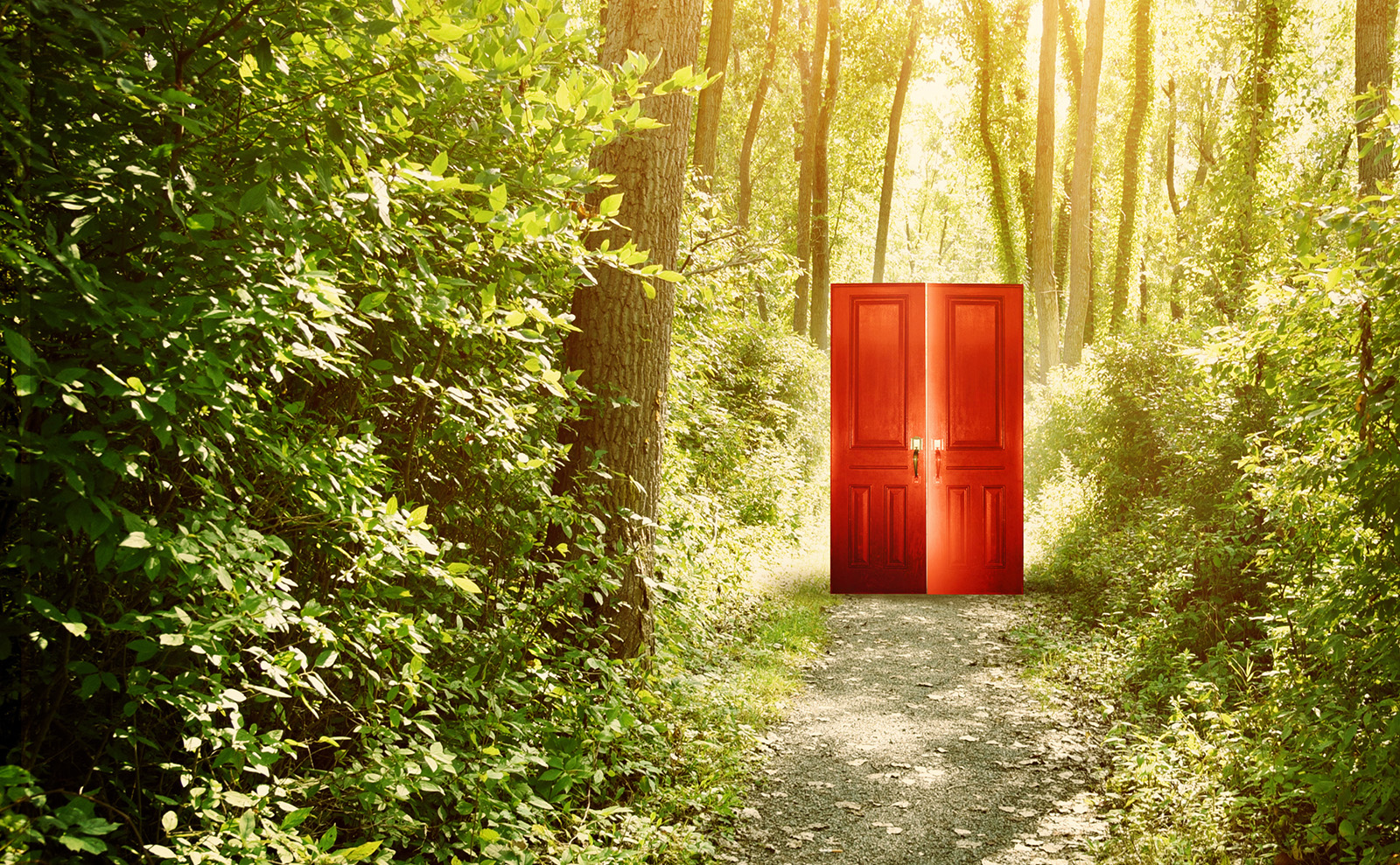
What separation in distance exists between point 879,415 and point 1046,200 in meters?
9.86

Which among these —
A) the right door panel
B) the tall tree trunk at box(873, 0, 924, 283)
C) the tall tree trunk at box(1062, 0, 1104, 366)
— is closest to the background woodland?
the right door panel

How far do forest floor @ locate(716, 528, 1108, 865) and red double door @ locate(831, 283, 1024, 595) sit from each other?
73.5 inches

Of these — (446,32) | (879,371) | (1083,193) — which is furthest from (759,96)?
(446,32)

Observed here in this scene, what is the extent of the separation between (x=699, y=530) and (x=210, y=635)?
5344 mm

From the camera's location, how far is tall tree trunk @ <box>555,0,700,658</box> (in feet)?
17.2

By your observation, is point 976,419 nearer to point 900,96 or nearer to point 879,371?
point 879,371

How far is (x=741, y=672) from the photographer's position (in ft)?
24.4

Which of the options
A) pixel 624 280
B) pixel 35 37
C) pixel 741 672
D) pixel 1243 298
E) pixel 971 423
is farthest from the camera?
pixel 971 423

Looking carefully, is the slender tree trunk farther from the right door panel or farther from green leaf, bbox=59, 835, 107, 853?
green leaf, bbox=59, 835, 107, 853

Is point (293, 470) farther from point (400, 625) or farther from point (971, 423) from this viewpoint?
point (971, 423)

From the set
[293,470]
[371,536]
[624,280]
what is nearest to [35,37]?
[293,470]

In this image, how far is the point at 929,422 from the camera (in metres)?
10.7

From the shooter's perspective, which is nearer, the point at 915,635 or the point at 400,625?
the point at 400,625

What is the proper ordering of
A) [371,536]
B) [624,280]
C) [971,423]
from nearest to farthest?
[371,536] < [624,280] < [971,423]
